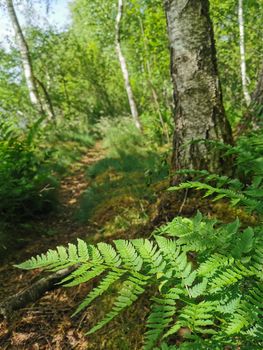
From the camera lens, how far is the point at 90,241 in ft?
10.4

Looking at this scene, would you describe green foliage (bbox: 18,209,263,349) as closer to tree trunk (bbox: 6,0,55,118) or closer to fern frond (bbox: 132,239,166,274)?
fern frond (bbox: 132,239,166,274)

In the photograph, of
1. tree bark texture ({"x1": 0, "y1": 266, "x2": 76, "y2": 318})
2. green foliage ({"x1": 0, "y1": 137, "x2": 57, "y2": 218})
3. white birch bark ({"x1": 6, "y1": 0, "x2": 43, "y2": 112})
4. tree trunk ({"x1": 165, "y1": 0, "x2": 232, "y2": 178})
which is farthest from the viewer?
white birch bark ({"x1": 6, "y1": 0, "x2": 43, "y2": 112})

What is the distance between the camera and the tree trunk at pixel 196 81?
8.47 feet

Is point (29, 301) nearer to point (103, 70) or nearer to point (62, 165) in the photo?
point (62, 165)

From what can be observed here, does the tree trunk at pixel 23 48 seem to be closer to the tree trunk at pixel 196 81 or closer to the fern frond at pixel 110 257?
the tree trunk at pixel 196 81

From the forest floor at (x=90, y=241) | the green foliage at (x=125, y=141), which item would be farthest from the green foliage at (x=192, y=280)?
the green foliage at (x=125, y=141)

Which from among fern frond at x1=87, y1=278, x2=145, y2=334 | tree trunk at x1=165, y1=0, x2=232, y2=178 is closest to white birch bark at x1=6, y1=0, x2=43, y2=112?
tree trunk at x1=165, y1=0, x2=232, y2=178

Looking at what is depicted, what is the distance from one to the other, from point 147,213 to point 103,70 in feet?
54.0

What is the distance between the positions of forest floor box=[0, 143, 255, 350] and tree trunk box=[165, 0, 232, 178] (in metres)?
0.42

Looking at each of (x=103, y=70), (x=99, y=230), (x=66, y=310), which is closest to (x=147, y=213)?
(x=99, y=230)

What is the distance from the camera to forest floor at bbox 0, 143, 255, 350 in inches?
76.9

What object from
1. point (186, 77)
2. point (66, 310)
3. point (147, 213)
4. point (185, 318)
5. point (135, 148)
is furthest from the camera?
point (135, 148)

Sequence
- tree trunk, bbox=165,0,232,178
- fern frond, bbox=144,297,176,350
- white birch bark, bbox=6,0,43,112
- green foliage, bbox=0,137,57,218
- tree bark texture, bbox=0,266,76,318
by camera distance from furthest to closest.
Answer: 1. white birch bark, bbox=6,0,43,112
2. green foliage, bbox=0,137,57,218
3. tree trunk, bbox=165,0,232,178
4. tree bark texture, bbox=0,266,76,318
5. fern frond, bbox=144,297,176,350

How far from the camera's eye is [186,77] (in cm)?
261
